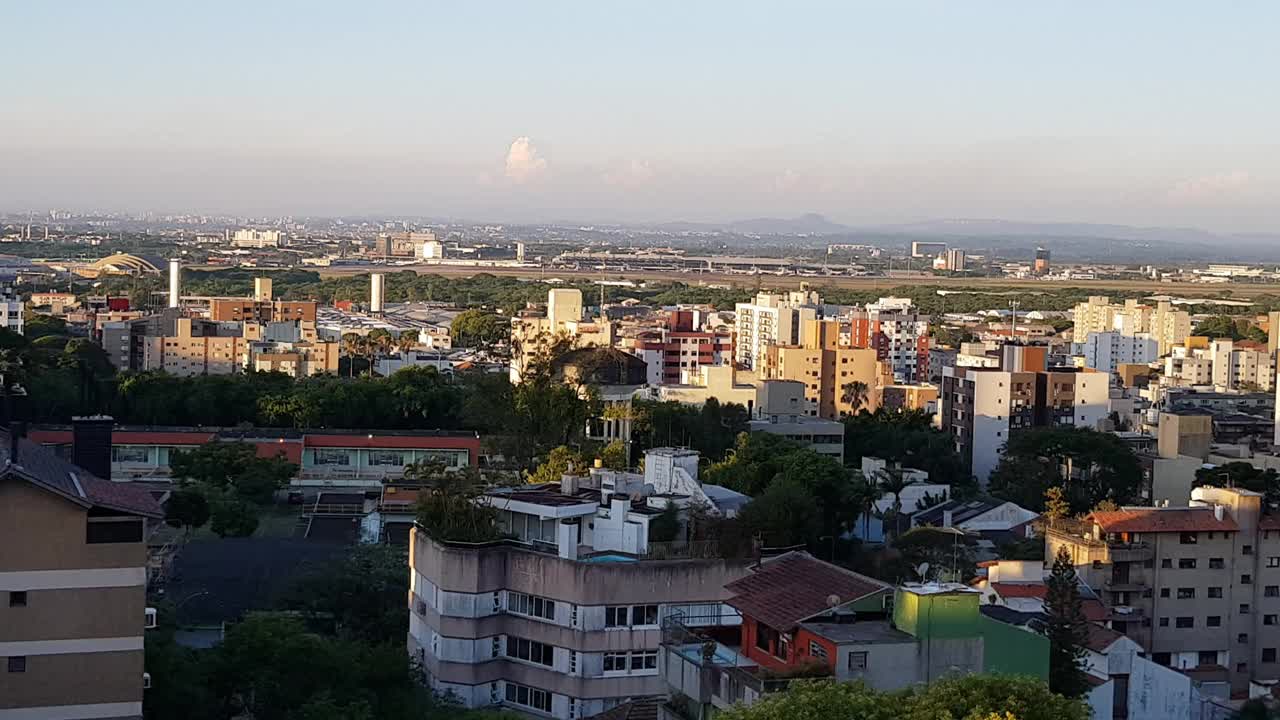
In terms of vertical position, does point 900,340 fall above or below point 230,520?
above

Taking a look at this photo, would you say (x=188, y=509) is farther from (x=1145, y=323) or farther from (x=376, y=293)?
(x=376, y=293)

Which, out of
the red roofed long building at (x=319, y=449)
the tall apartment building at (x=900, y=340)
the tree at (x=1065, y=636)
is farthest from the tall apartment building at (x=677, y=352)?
the tree at (x=1065, y=636)

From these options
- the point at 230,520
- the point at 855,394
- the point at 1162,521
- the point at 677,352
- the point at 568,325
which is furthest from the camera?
the point at 568,325

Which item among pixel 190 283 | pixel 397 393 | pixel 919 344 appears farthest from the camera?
pixel 190 283

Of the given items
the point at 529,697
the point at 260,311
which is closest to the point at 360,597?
the point at 529,697

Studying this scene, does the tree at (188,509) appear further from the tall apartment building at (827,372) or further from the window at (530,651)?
the tall apartment building at (827,372)

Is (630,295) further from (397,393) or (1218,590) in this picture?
(1218,590)

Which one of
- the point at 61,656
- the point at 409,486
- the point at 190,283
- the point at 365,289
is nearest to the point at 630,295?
the point at 365,289
